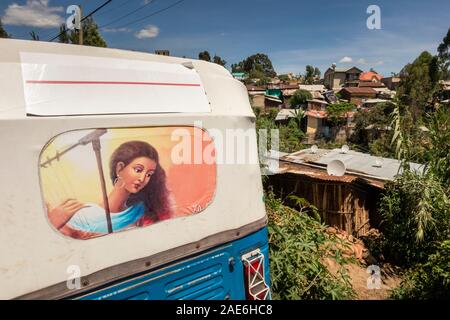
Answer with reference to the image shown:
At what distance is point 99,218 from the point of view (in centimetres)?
218

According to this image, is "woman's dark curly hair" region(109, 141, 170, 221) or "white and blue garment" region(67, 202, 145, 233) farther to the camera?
"woman's dark curly hair" region(109, 141, 170, 221)

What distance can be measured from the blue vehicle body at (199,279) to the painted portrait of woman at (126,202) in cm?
38

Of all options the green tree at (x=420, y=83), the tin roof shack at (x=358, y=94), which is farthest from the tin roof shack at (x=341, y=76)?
the green tree at (x=420, y=83)

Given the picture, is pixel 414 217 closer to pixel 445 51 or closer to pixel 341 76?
pixel 445 51

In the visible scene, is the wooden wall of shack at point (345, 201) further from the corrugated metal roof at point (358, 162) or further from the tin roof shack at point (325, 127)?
the tin roof shack at point (325, 127)

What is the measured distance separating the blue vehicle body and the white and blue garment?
38 cm

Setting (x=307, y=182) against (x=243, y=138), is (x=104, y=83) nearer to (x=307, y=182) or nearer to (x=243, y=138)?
(x=243, y=138)

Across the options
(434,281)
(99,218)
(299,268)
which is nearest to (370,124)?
(434,281)

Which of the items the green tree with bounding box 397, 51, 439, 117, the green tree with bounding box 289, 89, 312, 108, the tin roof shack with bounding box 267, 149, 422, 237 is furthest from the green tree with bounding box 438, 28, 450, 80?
the tin roof shack with bounding box 267, 149, 422, 237

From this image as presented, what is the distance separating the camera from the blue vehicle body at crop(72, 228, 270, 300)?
2.29 meters

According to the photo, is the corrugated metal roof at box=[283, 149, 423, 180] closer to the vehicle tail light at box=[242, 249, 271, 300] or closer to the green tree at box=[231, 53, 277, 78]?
the vehicle tail light at box=[242, 249, 271, 300]

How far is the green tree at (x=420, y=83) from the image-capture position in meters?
29.1

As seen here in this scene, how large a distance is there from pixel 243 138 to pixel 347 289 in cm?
391
